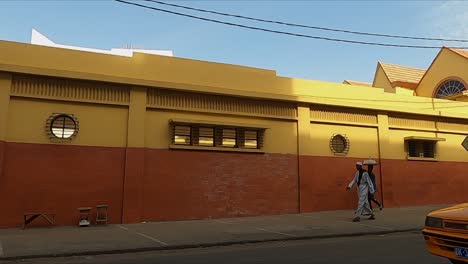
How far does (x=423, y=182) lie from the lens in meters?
19.9

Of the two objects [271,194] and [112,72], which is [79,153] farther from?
[271,194]

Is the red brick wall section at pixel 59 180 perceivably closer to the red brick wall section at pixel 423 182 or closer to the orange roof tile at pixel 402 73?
the red brick wall section at pixel 423 182

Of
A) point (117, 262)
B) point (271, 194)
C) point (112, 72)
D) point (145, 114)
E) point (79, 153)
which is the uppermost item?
point (112, 72)

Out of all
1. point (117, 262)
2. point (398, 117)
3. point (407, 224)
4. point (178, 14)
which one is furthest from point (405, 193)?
point (117, 262)

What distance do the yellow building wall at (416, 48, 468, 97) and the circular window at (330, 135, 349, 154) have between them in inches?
476

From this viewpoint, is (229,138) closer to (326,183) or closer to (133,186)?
(133,186)

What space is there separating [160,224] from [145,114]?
3.37 metres

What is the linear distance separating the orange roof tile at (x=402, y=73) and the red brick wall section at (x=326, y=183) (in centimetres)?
1468

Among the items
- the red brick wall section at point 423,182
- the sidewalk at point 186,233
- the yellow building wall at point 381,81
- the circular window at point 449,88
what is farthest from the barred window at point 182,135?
the yellow building wall at point 381,81

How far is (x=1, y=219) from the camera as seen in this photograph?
13.0 metres

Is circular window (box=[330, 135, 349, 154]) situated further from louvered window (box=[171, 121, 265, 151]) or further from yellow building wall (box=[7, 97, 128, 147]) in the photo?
yellow building wall (box=[7, 97, 128, 147])

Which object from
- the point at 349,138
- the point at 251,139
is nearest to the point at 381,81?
the point at 349,138

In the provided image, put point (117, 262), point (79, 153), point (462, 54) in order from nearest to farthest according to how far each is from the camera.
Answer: point (117, 262) < point (79, 153) < point (462, 54)

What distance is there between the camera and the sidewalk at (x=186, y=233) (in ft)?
33.1
